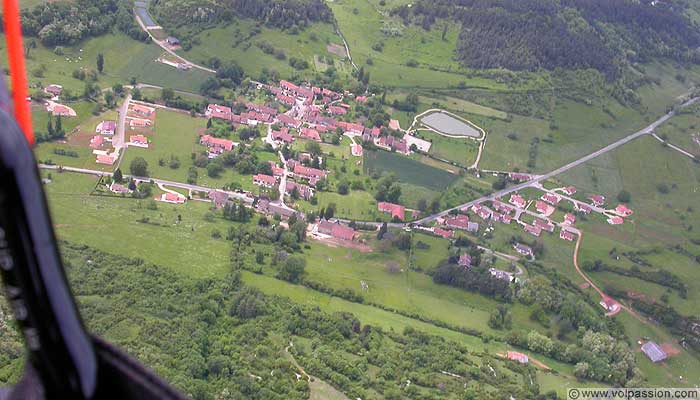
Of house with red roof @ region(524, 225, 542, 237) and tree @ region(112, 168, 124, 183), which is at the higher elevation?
tree @ region(112, 168, 124, 183)

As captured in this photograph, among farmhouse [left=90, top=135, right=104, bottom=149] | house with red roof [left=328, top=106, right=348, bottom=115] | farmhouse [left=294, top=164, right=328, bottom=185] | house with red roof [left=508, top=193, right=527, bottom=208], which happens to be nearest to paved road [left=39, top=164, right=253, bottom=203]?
farmhouse [left=90, top=135, right=104, bottom=149]

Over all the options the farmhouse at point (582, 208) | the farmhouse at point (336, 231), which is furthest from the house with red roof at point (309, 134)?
the farmhouse at point (582, 208)

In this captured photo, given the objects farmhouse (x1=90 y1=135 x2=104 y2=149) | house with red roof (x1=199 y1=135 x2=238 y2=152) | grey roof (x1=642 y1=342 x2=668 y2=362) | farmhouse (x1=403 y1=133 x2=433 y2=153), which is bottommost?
grey roof (x1=642 y1=342 x2=668 y2=362)

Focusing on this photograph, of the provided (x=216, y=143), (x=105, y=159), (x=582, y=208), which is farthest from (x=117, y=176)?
(x=582, y=208)

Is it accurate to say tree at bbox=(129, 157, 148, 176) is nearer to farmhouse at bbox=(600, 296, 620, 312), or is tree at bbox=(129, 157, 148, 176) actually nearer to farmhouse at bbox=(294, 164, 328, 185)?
farmhouse at bbox=(294, 164, 328, 185)

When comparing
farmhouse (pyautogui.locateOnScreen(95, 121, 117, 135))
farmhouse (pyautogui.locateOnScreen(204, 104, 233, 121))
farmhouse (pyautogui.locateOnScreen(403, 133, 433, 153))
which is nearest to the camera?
farmhouse (pyautogui.locateOnScreen(95, 121, 117, 135))

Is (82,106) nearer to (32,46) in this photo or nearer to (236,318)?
(32,46)

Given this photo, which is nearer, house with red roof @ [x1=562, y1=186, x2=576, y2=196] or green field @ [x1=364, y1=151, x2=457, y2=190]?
green field @ [x1=364, y1=151, x2=457, y2=190]
